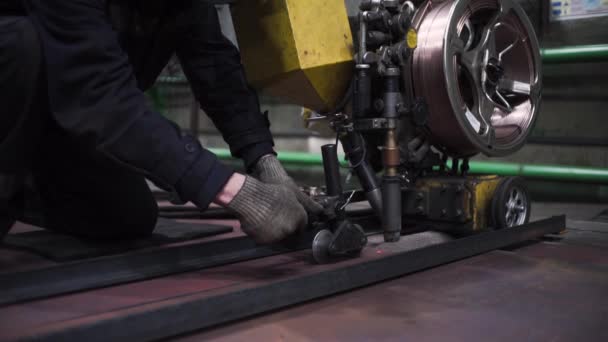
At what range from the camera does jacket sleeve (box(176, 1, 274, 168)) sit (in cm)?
187

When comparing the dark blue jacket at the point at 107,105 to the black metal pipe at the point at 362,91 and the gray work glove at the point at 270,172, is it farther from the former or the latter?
the black metal pipe at the point at 362,91

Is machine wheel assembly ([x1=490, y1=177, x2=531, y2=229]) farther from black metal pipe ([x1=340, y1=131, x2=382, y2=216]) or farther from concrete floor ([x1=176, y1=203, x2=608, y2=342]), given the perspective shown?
black metal pipe ([x1=340, y1=131, x2=382, y2=216])

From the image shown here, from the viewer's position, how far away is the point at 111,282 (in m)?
1.52

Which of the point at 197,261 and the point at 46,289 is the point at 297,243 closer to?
the point at 197,261

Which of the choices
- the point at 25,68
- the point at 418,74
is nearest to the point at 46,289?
the point at 25,68

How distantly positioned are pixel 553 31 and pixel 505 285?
246 centimetres

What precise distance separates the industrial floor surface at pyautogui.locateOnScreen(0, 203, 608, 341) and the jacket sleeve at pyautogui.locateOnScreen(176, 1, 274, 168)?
0.47 m

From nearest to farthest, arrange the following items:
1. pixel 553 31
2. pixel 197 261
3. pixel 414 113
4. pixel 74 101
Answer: pixel 74 101 < pixel 197 261 < pixel 414 113 < pixel 553 31

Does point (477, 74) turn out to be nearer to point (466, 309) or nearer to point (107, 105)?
point (466, 309)

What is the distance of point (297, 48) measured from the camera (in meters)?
1.80

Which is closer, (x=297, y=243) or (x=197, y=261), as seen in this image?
(x=197, y=261)

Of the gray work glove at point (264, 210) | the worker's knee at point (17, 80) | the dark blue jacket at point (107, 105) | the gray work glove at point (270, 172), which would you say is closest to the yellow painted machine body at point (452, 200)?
the gray work glove at point (270, 172)

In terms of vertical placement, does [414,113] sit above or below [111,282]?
above

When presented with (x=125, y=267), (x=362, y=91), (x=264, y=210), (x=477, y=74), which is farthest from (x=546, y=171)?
(x=125, y=267)
